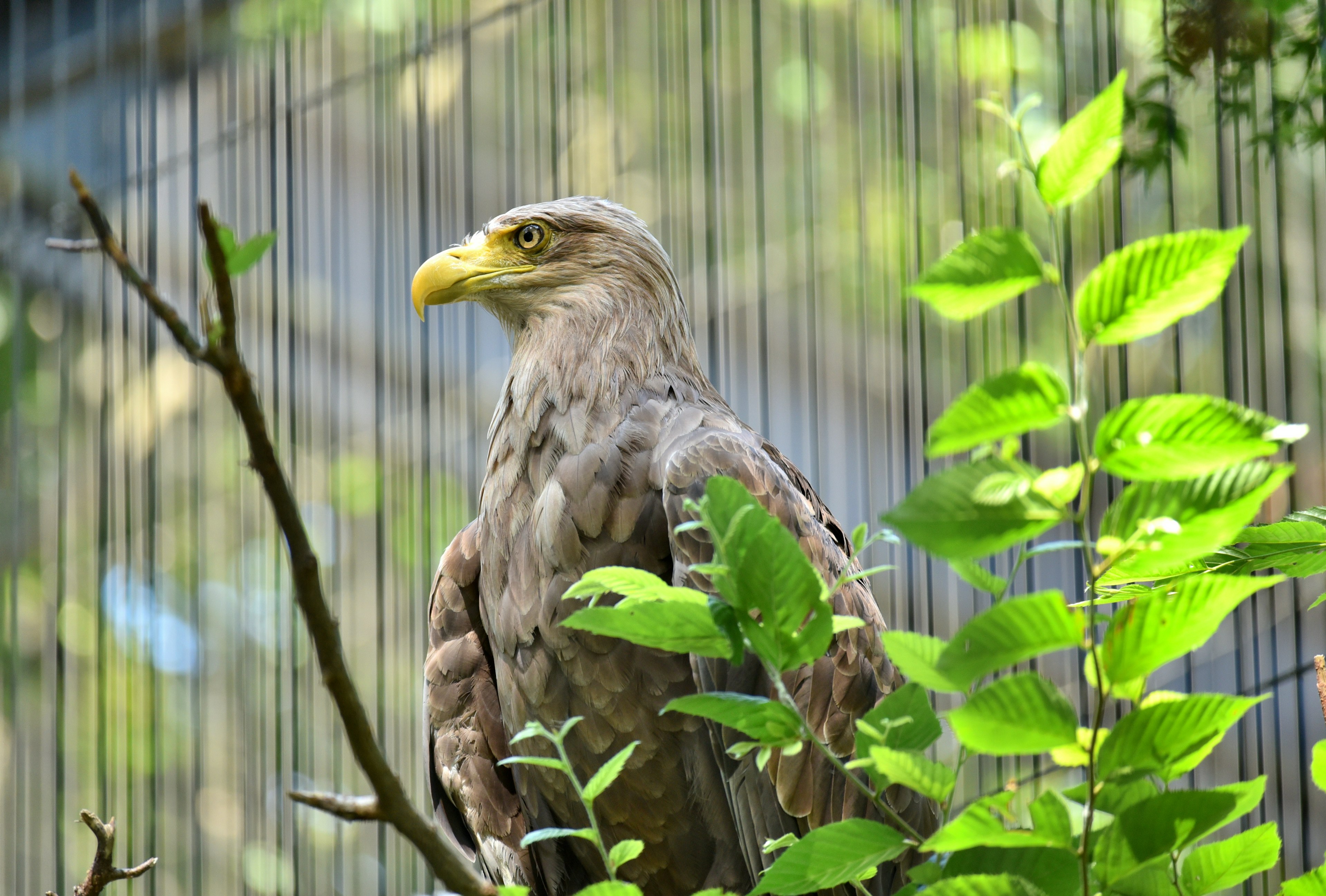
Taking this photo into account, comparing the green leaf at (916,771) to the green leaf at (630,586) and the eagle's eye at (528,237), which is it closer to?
the green leaf at (630,586)

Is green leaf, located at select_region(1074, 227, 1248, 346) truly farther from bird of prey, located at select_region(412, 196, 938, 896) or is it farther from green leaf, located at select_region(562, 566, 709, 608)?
bird of prey, located at select_region(412, 196, 938, 896)

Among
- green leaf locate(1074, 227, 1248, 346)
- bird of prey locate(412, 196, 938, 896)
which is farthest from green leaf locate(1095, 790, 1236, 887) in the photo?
bird of prey locate(412, 196, 938, 896)

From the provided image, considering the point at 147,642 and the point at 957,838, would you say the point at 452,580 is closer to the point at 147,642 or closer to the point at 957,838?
the point at 957,838

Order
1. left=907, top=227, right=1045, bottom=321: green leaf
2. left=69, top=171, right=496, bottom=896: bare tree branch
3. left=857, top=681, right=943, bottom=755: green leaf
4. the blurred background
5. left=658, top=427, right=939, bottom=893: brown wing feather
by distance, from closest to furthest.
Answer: left=69, top=171, right=496, bottom=896: bare tree branch, left=907, top=227, right=1045, bottom=321: green leaf, left=857, top=681, right=943, bottom=755: green leaf, left=658, top=427, right=939, bottom=893: brown wing feather, the blurred background

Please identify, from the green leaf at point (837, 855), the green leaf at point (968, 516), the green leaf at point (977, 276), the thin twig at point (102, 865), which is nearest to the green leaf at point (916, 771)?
the green leaf at point (837, 855)

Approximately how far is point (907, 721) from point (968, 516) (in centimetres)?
21

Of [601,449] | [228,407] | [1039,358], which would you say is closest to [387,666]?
[228,407]

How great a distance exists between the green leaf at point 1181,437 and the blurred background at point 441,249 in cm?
173

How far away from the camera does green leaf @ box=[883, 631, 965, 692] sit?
63cm

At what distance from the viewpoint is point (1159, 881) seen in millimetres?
705

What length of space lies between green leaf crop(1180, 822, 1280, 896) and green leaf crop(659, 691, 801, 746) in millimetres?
240

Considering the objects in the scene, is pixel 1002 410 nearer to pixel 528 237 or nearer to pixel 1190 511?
pixel 1190 511

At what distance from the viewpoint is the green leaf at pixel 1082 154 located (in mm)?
589

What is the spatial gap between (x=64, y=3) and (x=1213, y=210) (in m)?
4.29
